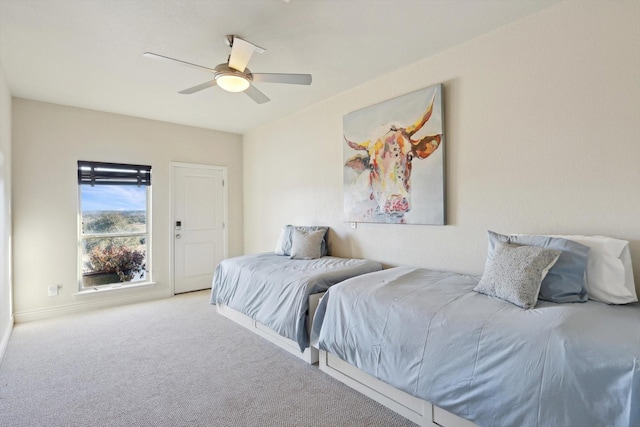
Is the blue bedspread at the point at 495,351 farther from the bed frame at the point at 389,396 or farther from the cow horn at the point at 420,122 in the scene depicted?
the cow horn at the point at 420,122

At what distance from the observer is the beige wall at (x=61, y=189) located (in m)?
3.79

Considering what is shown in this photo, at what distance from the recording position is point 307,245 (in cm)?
378

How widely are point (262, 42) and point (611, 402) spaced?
2.97m

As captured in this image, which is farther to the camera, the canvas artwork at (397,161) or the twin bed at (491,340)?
the canvas artwork at (397,161)

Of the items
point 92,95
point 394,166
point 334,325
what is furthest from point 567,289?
point 92,95

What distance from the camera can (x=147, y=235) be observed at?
4719mm

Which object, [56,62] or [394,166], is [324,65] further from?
[56,62]

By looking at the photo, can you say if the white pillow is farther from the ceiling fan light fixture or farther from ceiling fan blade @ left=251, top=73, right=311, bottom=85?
the ceiling fan light fixture

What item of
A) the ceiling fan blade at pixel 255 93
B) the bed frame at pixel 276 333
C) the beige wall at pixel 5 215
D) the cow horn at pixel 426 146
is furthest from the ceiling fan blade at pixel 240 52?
the beige wall at pixel 5 215

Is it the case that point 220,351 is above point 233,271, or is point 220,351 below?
below

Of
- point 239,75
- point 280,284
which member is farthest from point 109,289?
point 239,75

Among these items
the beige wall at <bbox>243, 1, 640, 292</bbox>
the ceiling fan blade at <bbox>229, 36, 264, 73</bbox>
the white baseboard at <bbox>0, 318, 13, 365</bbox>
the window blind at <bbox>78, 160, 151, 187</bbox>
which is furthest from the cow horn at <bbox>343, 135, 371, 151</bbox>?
the white baseboard at <bbox>0, 318, 13, 365</bbox>

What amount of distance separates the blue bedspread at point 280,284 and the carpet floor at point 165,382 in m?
0.29

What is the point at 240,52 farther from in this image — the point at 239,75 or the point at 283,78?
the point at 283,78
